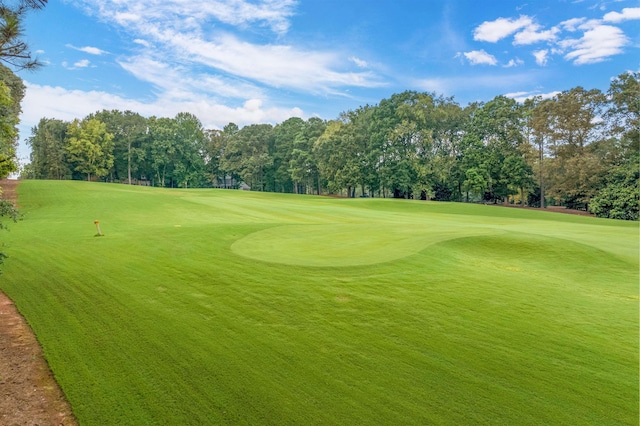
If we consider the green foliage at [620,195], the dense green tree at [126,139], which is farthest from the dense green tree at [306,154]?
the green foliage at [620,195]

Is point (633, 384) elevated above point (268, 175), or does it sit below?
below

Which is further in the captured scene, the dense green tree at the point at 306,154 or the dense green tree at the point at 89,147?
the dense green tree at the point at 306,154

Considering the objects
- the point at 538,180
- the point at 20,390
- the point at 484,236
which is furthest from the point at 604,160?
the point at 20,390

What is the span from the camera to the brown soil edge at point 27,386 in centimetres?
314

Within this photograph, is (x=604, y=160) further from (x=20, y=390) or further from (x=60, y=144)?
(x=60, y=144)

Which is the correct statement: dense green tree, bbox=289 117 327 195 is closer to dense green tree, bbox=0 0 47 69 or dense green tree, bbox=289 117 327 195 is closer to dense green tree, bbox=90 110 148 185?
dense green tree, bbox=90 110 148 185

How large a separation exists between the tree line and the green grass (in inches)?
1485

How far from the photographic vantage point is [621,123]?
3841 centimetres

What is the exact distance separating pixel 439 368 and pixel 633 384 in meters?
1.99

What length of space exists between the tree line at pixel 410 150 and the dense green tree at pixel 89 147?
0.18 meters

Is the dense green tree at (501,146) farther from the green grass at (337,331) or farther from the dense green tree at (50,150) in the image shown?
the dense green tree at (50,150)

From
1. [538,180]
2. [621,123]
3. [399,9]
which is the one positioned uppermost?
[399,9]

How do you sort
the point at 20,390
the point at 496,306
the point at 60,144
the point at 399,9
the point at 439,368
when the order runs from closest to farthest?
the point at 20,390 < the point at 439,368 < the point at 496,306 < the point at 399,9 < the point at 60,144

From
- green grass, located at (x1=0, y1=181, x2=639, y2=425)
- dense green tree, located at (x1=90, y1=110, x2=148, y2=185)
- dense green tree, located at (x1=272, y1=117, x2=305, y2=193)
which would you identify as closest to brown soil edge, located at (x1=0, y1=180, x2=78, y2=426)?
green grass, located at (x1=0, y1=181, x2=639, y2=425)
